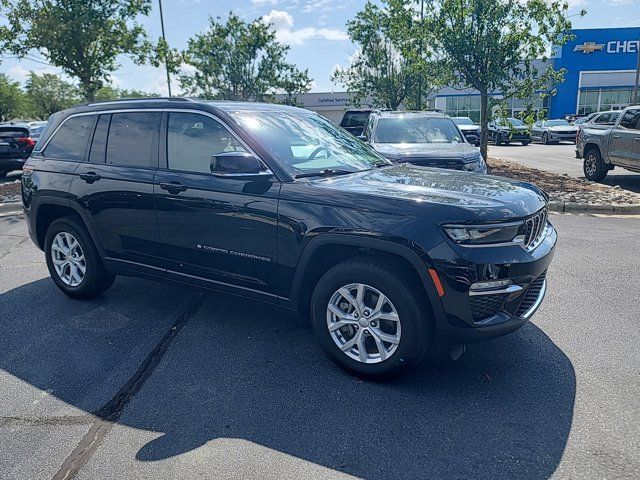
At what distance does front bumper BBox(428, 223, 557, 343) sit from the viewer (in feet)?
9.70

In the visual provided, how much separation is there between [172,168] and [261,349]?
161 centimetres

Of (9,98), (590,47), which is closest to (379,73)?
(590,47)

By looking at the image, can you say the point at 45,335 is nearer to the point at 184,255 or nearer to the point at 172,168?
the point at 184,255

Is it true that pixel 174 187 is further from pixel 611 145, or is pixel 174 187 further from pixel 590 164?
pixel 590 164

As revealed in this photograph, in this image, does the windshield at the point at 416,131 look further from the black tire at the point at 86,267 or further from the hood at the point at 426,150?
the black tire at the point at 86,267

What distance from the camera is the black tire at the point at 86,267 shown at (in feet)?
15.7

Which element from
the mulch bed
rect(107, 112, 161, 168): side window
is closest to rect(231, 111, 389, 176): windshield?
rect(107, 112, 161, 168): side window

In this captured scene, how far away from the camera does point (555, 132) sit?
2683 centimetres

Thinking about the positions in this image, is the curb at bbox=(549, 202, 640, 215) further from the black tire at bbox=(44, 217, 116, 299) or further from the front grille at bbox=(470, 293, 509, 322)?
the black tire at bbox=(44, 217, 116, 299)

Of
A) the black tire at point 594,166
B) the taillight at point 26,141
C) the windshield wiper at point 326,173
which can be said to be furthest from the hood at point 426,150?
the taillight at point 26,141

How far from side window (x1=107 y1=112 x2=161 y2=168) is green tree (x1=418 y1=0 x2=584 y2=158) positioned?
9567 mm

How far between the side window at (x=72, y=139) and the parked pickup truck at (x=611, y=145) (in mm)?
10512

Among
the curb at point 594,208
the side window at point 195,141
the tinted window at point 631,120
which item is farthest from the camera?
the tinted window at point 631,120

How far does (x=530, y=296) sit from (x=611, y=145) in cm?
976
